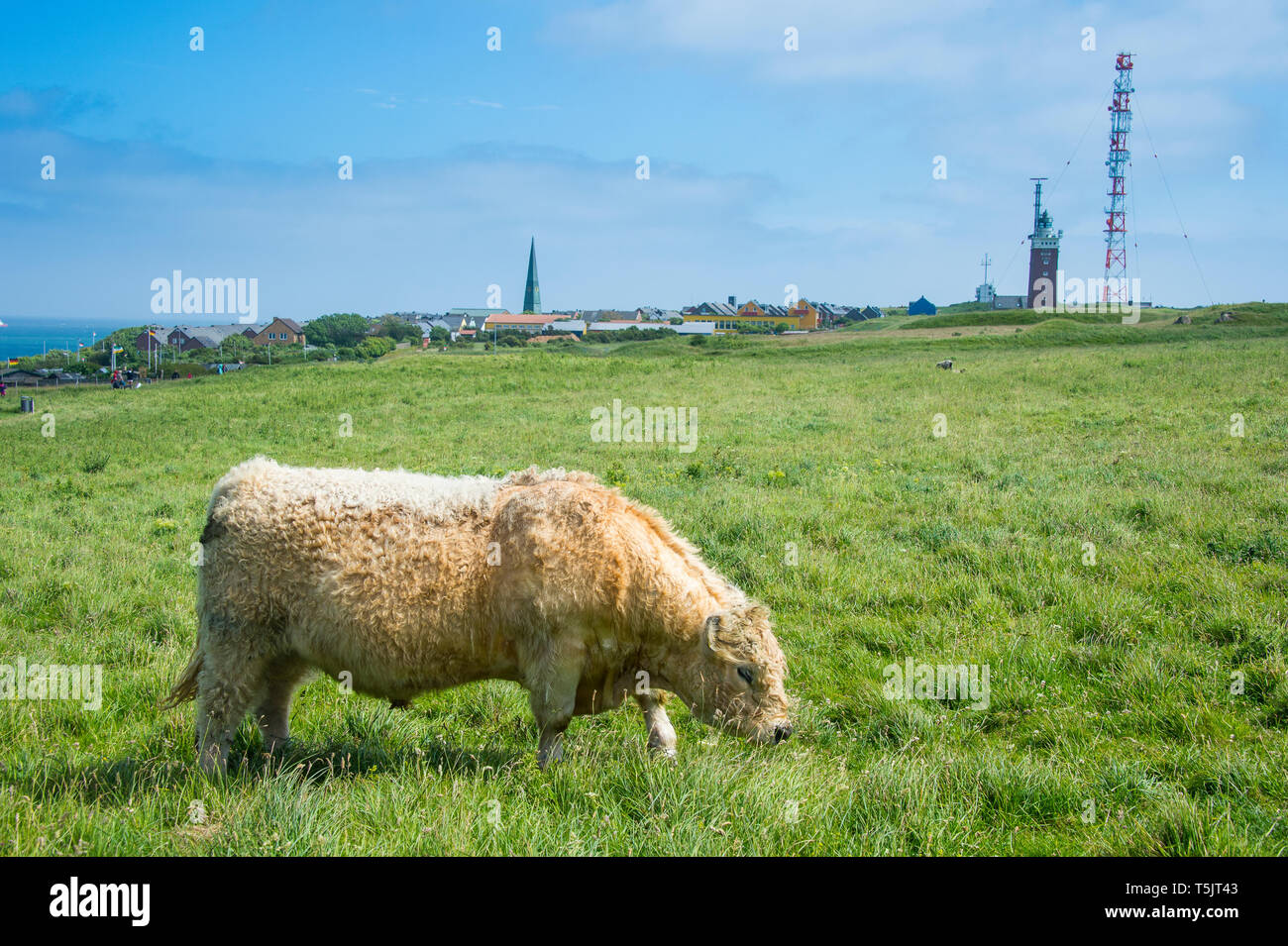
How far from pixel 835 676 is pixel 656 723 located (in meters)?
1.85

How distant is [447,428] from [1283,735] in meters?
20.2

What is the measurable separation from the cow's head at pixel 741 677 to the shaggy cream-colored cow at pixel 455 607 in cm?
1

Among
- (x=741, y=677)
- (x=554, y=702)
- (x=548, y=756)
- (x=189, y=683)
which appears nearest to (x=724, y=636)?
(x=741, y=677)

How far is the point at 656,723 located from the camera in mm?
5453

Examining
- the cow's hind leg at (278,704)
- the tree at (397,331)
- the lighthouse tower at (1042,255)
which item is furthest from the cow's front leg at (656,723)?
the lighthouse tower at (1042,255)

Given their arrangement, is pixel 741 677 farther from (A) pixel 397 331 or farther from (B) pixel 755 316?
(B) pixel 755 316

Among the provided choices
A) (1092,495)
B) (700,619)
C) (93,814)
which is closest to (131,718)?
(93,814)

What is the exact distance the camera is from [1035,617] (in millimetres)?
7465

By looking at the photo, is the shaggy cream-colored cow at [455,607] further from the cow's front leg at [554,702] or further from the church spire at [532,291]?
the church spire at [532,291]

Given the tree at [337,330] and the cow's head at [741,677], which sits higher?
the tree at [337,330]

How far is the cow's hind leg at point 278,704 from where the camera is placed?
5367 millimetres

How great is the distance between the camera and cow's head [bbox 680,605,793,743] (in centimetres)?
519

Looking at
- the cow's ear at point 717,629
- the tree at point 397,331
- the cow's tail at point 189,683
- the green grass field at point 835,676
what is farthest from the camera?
the tree at point 397,331
